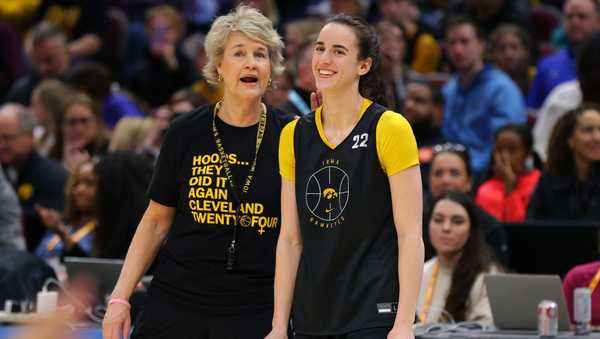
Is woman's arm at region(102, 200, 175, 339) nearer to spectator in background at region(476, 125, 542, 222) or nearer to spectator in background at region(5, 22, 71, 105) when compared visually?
spectator in background at region(476, 125, 542, 222)

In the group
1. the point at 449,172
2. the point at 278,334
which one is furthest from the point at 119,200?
the point at 278,334

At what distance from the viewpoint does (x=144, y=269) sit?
4629 mm

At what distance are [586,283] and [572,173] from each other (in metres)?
1.75

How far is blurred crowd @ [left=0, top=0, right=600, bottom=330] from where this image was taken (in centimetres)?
784

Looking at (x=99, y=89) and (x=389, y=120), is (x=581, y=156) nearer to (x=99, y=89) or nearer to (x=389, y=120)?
(x=389, y=120)

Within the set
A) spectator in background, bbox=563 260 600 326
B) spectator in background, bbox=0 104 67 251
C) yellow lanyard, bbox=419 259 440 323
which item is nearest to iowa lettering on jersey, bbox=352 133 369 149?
spectator in background, bbox=563 260 600 326

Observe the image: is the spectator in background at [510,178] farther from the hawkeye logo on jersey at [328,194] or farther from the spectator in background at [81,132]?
the hawkeye logo on jersey at [328,194]

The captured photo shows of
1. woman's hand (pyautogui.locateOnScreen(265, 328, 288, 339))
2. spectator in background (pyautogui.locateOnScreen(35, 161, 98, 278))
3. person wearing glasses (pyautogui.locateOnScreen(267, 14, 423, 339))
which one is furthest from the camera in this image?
spectator in background (pyautogui.locateOnScreen(35, 161, 98, 278))

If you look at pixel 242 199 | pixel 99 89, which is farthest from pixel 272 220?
pixel 99 89

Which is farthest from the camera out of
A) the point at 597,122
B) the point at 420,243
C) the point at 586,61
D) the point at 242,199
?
the point at 586,61

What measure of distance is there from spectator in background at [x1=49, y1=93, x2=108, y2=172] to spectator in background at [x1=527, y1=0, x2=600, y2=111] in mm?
3700

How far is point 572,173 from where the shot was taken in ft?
25.9

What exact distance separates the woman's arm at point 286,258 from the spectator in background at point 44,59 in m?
8.11

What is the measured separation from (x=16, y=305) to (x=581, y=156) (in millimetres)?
3707
